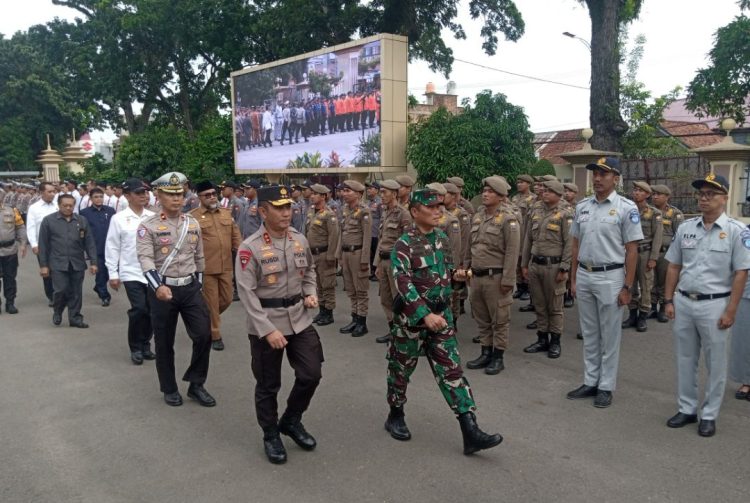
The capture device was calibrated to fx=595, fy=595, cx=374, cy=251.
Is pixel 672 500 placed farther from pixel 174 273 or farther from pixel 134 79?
pixel 134 79

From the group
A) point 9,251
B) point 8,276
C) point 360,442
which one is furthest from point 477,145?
point 360,442

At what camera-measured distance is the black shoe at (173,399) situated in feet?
16.5

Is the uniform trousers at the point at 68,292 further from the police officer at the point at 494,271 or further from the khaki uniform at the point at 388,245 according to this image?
the police officer at the point at 494,271

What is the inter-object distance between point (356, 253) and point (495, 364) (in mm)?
2509

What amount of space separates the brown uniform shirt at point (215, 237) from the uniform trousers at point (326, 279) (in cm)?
164

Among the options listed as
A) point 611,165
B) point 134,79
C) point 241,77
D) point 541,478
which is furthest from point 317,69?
point 134,79

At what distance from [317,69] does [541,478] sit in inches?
568

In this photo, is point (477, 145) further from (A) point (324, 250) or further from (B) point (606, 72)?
(A) point (324, 250)

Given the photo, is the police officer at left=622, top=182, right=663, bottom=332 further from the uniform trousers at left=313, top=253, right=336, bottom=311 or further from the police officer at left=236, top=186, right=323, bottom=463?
the police officer at left=236, top=186, right=323, bottom=463

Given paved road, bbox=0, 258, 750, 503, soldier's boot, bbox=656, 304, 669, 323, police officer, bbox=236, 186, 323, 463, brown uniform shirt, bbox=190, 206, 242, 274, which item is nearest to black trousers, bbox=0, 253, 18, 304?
paved road, bbox=0, 258, 750, 503

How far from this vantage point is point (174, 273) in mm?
5043

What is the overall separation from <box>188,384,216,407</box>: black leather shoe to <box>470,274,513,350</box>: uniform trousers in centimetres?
265

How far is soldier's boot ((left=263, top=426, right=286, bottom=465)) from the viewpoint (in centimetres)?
394

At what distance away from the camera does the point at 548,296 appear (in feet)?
20.7
